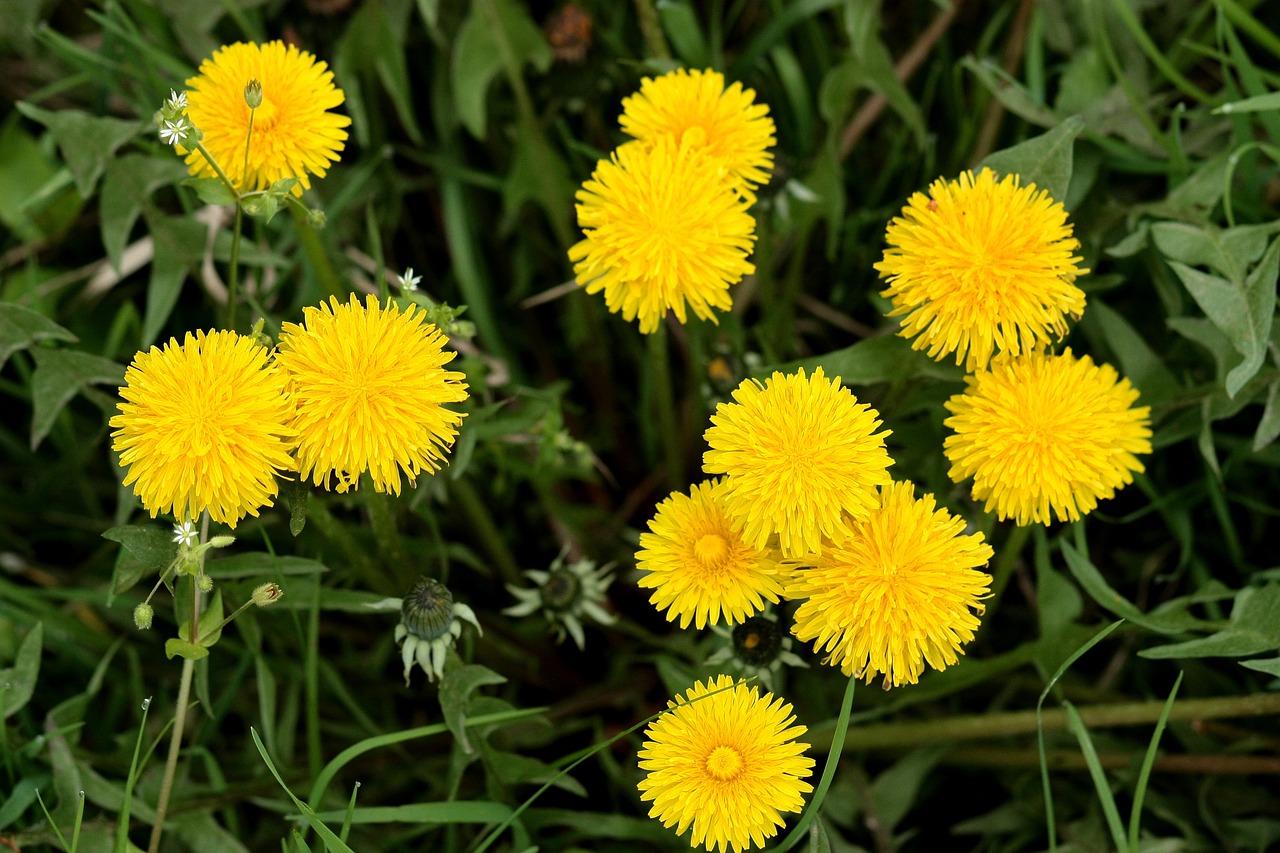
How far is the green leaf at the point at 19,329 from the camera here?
1.12m

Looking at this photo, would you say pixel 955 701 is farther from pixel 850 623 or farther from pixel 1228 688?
pixel 850 623

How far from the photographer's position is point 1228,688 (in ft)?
4.33

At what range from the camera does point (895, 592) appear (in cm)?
86

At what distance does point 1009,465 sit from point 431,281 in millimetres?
1082

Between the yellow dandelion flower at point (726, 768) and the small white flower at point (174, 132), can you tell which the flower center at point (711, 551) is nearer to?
the yellow dandelion flower at point (726, 768)

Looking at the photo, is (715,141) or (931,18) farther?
(931,18)

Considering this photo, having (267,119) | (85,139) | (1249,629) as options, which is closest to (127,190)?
(85,139)

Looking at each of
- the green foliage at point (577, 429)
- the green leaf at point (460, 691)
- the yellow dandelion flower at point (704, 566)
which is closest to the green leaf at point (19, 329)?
the green foliage at point (577, 429)

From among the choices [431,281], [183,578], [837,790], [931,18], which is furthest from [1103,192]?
[183,578]

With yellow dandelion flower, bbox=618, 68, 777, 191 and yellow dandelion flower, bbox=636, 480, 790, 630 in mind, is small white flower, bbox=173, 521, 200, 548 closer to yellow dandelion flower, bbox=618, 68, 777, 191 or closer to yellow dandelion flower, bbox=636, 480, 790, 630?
yellow dandelion flower, bbox=636, 480, 790, 630

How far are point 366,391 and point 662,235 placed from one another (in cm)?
29

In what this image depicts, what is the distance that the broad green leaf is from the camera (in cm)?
123

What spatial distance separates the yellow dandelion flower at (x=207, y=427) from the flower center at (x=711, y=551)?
0.34 metres

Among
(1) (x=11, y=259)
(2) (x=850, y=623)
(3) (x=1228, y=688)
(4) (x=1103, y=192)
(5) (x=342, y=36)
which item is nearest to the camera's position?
(2) (x=850, y=623)
